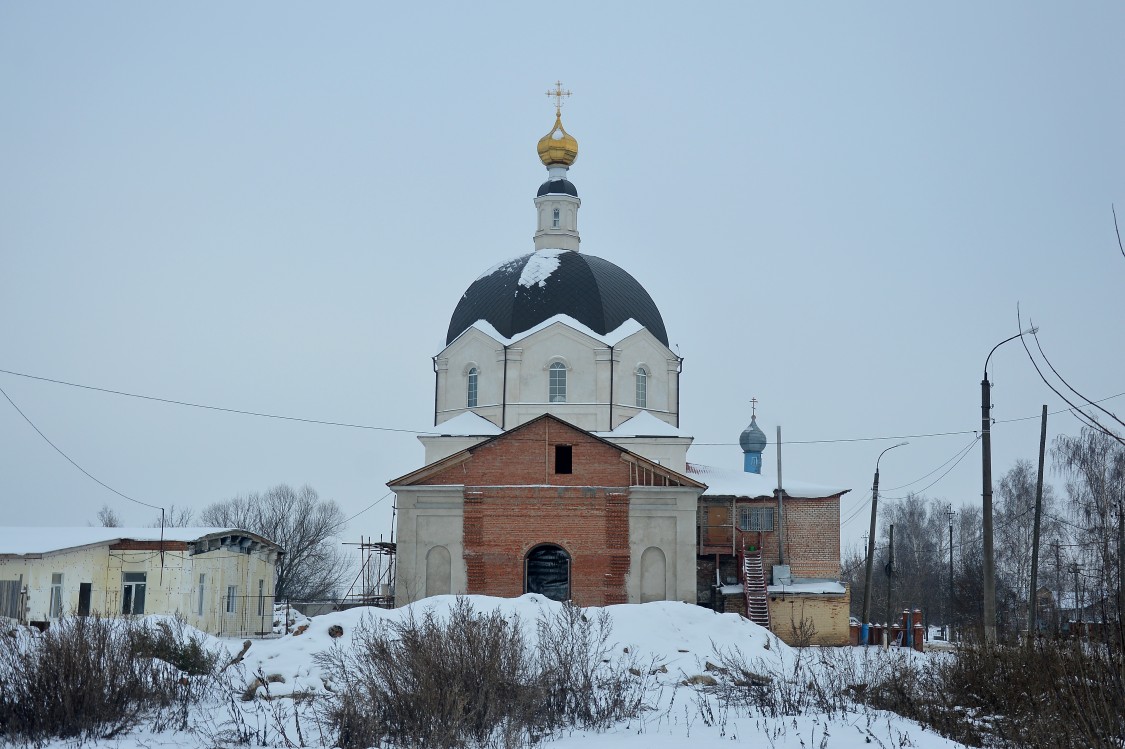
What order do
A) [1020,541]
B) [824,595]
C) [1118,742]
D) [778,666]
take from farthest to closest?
[1020,541] → [824,595] → [778,666] → [1118,742]

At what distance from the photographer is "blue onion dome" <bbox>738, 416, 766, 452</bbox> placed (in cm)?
4094

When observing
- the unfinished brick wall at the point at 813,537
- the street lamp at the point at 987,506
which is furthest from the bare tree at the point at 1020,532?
the street lamp at the point at 987,506

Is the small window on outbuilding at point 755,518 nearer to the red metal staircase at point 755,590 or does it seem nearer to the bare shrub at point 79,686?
the red metal staircase at point 755,590

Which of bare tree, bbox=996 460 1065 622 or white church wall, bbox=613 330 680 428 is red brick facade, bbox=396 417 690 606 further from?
bare tree, bbox=996 460 1065 622

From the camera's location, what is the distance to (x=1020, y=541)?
4544cm

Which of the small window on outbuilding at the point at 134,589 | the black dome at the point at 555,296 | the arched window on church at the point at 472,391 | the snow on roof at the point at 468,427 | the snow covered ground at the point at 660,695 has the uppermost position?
the black dome at the point at 555,296

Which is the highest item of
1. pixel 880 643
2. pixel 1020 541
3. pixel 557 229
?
pixel 557 229

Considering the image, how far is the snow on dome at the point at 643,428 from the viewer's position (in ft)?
107

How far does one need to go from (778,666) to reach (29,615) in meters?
15.5

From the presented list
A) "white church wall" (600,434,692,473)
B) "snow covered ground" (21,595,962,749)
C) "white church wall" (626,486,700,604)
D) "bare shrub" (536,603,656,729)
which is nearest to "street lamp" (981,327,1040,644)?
"snow covered ground" (21,595,962,749)

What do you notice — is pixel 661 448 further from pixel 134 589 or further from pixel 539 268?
pixel 134 589

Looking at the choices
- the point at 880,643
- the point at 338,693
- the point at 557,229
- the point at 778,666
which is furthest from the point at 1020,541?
the point at 338,693

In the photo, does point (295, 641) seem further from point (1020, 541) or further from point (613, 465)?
point (1020, 541)

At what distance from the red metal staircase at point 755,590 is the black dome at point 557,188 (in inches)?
505
